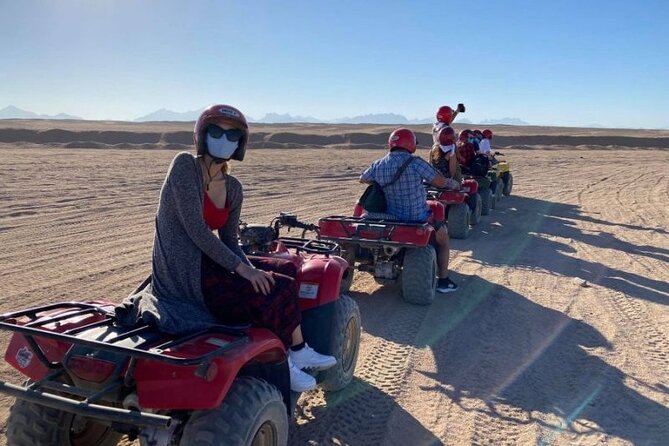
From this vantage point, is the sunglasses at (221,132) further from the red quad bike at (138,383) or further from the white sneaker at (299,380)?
the white sneaker at (299,380)

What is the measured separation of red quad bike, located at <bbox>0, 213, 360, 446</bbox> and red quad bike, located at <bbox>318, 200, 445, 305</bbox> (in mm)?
3246

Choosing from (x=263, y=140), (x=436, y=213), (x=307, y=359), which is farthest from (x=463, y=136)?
(x=263, y=140)

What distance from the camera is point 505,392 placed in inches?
174

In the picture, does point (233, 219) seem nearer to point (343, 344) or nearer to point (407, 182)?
point (343, 344)

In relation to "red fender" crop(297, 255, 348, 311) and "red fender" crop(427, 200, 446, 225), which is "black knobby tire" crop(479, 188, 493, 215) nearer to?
"red fender" crop(427, 200, 446, 225)

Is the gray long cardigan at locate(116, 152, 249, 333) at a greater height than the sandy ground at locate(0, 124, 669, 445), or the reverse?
the gray long cardigan at locate(116, 152, 249, 333)

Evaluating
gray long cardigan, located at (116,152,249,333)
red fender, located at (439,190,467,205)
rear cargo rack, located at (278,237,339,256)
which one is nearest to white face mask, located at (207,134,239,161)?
gray long cardigan, located at (116,152,249,333)

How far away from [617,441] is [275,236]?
8.76 feet

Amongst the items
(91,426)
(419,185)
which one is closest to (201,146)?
(91,426)

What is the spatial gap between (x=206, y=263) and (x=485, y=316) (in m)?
3.79

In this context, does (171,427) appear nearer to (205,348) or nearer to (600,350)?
(205,348)

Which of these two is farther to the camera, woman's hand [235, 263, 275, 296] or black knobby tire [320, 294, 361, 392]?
black knobby tire [320, 294, 361, 392]

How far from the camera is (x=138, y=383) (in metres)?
2.52

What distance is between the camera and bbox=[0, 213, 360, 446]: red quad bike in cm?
246
